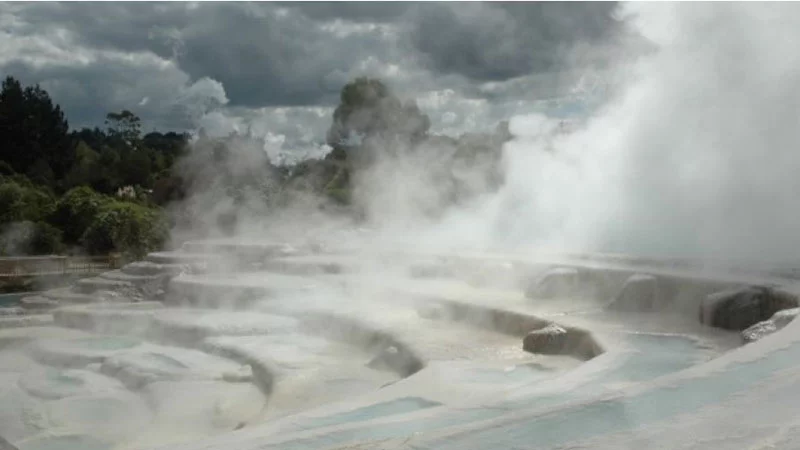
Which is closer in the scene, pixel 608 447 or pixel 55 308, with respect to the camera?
pixel 608 447

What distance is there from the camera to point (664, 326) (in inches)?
296

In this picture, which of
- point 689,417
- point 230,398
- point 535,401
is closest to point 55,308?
point 230,398

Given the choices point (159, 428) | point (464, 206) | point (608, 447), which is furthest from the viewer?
point (464, 206)

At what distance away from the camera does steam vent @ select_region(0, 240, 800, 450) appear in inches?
151

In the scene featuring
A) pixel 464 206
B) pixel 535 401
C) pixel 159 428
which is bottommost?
pixel 159 428

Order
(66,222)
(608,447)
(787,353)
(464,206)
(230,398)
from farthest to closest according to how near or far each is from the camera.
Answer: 1. (66,222)
2. (464,206)
3. (230,398)
4. (787,353)
5. (608,447)

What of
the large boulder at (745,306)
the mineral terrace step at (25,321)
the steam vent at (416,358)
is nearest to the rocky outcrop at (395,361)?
the steam vent at (416,358)

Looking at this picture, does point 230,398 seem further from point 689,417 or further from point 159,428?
point 689,417

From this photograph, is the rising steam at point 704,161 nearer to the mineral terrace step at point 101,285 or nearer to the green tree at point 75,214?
the mineral terrace step at point 101,285

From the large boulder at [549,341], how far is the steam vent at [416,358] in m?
0.01

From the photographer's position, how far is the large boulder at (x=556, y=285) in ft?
30.7

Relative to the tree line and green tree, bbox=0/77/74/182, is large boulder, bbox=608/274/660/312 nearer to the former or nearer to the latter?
the tree line

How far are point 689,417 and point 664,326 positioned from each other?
404cm

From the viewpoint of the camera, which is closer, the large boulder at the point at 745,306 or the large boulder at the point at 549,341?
the large boulder at the point at 549,341
